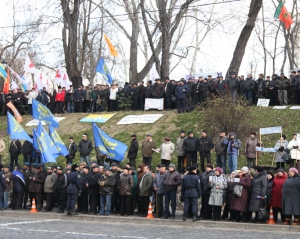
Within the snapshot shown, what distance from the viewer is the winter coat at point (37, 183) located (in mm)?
22000

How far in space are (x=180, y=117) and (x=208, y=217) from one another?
446 inches

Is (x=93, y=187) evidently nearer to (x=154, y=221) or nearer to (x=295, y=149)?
(x=154, y=221)

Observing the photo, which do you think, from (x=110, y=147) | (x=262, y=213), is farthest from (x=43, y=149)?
(x=262, y=213)

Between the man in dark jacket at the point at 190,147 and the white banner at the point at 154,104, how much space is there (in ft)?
27.6

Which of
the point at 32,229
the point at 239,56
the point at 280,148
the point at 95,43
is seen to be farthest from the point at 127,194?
the point at 95,43

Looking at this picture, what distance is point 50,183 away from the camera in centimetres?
2175

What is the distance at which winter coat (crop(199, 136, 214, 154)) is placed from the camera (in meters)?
22.9

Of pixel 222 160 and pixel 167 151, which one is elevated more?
pixel 167 151

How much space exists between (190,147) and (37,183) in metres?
5.84

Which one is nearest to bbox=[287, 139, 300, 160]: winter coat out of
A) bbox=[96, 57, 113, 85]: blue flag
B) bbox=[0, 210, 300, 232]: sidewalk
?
bbox=[0, 210, 300, 232]: sidewalk

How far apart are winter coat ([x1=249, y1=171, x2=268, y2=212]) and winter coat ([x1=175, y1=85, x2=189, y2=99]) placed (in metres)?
11.7

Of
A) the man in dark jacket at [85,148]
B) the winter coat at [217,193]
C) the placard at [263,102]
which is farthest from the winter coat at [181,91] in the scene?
the winter coat at [217,193]

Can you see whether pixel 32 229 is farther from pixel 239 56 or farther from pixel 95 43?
pixel 95 43

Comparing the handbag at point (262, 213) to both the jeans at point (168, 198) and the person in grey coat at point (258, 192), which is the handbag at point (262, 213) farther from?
the jeans at point (168, 198)
